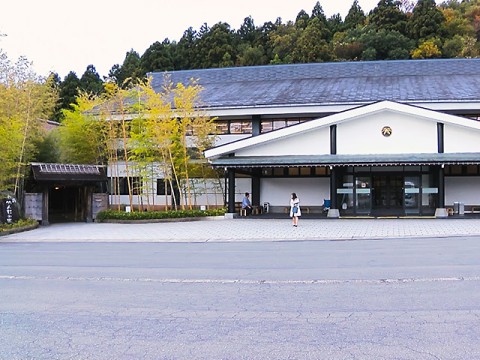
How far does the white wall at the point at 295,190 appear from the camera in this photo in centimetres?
2636

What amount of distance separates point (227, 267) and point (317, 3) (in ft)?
198

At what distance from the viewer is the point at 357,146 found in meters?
23.0

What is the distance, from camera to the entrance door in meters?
24.4

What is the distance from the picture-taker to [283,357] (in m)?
4.29

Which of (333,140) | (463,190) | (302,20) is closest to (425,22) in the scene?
(302,20)

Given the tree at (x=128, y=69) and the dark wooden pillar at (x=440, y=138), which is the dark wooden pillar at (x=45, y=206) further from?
the tree at (x=128, y=69)

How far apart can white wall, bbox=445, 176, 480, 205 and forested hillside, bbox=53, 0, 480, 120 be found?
26.4m

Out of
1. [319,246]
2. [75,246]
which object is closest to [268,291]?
[319,246]

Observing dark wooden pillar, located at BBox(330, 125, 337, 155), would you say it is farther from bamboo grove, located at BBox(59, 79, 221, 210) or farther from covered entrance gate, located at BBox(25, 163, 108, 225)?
covered entrance gate, located at BBox(25, 163, 108, 225)

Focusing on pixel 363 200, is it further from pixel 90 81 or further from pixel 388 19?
pixel 90 81

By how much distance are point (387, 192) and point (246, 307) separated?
19792mm

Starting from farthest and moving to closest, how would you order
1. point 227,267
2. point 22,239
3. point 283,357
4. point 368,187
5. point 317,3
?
point 317,3, point 368,187, point 22,239, point 227,267, point 283,357

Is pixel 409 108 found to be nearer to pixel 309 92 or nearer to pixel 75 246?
pixel 309 92

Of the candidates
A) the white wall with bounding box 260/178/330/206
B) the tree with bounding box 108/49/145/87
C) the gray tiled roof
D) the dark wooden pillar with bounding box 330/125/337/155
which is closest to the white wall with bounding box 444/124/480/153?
the gray tiled roof
